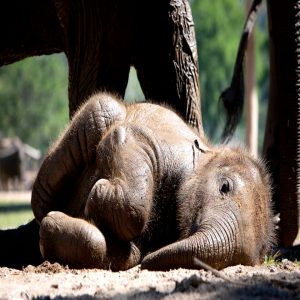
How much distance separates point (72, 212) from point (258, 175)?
1.09 meters

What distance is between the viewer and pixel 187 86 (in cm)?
595

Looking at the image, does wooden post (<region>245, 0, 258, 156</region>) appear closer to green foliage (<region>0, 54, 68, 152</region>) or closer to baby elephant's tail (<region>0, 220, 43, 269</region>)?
baby elephant's tail (<region>0, 220, 43, 269</region>)

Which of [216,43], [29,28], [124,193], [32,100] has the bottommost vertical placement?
[124,193]

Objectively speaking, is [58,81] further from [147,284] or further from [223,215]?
[147,284]

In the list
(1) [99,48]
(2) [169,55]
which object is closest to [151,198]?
(1) [99,48]

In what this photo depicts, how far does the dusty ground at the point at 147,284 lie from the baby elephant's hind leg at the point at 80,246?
0.10m

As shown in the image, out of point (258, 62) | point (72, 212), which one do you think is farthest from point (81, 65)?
point (258, 62)

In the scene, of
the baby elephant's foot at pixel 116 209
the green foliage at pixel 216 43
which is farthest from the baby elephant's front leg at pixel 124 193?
the green foliage at pixel 216 43

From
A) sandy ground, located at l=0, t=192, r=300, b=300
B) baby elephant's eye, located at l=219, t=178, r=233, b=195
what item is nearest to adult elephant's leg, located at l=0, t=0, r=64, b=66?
baby elephant's eye, located at l=219, t=178, r=233, b=195

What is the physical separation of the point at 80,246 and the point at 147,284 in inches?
33.4

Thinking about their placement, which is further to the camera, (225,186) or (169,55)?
(169,55)

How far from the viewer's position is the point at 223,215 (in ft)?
14.3

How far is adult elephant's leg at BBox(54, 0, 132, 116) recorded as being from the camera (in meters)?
5.73

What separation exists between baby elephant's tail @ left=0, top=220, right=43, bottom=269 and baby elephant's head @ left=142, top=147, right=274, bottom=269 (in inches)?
50.0
